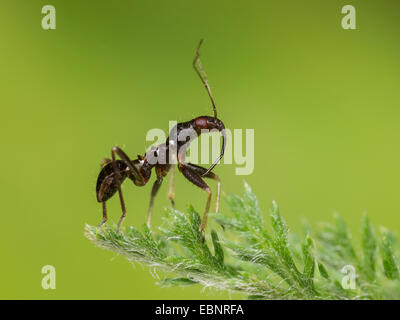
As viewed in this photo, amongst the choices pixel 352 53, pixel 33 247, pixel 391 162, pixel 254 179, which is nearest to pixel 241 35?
pixel 352 53

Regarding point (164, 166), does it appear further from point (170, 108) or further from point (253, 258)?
point (170, 108)

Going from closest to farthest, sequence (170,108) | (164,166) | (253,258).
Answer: (253,258)
(164,166)
(170,108)

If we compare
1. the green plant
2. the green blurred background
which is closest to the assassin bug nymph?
the green plant

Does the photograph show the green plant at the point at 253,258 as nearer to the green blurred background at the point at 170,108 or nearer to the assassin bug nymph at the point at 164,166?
the assassin bug nymph at the point at 164,166

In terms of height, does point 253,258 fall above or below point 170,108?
below

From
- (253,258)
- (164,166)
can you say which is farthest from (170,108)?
(253,258)
